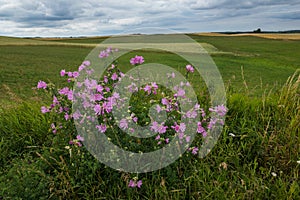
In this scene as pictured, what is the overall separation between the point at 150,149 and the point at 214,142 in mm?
756

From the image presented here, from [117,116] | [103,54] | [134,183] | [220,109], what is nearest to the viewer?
[134,183]

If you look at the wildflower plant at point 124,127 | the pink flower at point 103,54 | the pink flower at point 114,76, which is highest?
the pink flower at point 103,54

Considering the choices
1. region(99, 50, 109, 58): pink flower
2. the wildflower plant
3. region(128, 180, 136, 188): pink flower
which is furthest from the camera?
region(99, 50, 109, 58): pink flower

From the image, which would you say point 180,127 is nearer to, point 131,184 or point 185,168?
point 185,168

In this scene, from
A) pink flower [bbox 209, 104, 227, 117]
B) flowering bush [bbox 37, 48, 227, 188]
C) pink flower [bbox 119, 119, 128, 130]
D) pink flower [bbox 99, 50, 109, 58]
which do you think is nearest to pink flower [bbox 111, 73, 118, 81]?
flowering bush [bbox 37, 48, 227, 188]

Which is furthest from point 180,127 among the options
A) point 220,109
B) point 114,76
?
point 114,76

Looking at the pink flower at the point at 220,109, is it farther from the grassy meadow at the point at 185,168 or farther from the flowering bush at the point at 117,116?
the grassy meadow at the point at 185,168

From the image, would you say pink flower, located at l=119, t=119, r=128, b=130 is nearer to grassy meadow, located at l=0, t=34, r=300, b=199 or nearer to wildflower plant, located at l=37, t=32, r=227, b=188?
wildflower plant, located at l=37, t=32, r=227, b=188

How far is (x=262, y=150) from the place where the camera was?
11.0ft

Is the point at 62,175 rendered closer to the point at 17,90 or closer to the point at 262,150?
the point at 262,150

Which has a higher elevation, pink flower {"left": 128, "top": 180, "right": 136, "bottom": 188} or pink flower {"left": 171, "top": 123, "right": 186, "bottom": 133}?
pink flower {"left": 171, "top": 123, "right": 186, "bottom": 133}

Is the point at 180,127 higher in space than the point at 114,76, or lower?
lower

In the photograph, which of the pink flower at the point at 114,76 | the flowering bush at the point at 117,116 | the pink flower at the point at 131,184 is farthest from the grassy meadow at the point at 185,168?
the pink flower at the point at 114,76

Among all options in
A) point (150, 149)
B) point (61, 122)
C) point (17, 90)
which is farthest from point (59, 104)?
point (17, 90)
